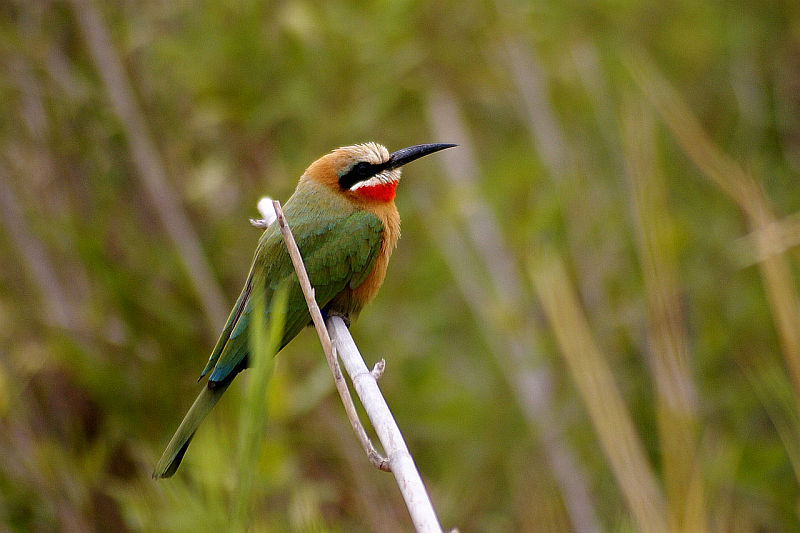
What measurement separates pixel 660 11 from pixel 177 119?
227 cm

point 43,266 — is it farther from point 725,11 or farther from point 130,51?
point 725,11

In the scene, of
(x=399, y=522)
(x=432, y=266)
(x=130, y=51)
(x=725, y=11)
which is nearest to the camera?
(x=399, y=522)

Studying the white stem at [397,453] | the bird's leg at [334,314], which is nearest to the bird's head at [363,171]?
the bird's leg at [334,314]

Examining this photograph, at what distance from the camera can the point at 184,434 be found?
1.76m

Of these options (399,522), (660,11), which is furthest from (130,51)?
(660,11)

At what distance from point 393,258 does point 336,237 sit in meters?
1.33

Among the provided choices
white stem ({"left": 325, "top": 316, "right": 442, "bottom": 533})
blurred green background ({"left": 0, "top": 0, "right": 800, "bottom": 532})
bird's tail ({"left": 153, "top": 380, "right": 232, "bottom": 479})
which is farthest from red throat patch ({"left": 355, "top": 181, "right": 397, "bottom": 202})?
white stem ({"left": 325, "top": 316, "right": 442, "bottom": 533})

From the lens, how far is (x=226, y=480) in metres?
1.39

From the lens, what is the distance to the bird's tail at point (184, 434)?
167 cm

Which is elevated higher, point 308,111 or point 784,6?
point 308,111

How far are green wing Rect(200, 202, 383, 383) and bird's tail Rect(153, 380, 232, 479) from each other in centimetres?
14

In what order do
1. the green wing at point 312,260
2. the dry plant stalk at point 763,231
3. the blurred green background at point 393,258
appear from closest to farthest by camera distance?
the dry plant stalk at point 763,231, the green wing at point 312,260, the blurred green background at point 393,258

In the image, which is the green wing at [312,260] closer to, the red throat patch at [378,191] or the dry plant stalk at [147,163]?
the red throat patch at [378,191]

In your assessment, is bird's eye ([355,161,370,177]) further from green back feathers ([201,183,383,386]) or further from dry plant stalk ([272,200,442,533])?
dry plant stalk ([272,200,442,533])
